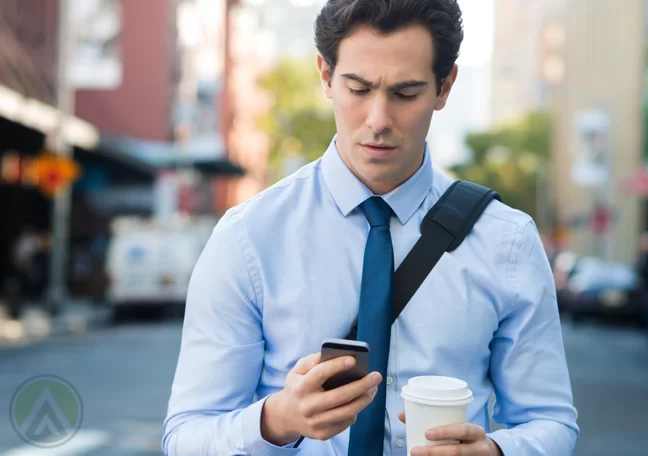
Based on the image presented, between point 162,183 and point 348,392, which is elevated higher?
point 348,392

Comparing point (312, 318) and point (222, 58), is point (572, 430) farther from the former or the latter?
point (222, 58)

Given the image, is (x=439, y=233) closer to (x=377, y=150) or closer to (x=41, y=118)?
(x=377, y=150)

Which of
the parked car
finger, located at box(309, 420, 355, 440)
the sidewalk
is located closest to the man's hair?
finger, located at box(309, 420, 355, 440)

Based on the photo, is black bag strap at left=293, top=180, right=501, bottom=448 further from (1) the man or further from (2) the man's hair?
(2) the man's hair

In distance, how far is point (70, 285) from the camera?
2956 centimetres

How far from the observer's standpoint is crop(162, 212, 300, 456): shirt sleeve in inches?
85.4

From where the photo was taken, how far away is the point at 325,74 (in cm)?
240

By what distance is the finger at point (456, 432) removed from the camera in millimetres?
1871

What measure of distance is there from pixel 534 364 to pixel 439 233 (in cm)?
38

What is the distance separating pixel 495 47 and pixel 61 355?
15618 cm

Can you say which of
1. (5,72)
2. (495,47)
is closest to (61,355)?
(5,72)

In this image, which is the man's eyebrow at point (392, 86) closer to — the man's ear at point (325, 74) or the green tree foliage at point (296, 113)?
the man's ear at point (325, 74)

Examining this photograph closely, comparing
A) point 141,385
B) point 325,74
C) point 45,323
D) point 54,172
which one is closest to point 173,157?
point 54,172

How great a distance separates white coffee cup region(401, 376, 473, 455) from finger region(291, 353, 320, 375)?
0.66 ft
